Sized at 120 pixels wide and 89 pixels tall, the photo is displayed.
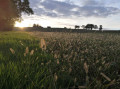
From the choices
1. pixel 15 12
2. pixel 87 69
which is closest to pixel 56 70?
pixel 87 69

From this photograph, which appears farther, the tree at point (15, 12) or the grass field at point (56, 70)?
the tree at point (15, 12)

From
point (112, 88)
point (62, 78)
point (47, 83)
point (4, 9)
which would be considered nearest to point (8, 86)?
point (47, 83)

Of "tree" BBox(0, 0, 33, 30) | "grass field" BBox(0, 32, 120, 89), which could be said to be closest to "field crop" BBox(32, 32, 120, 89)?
"grass field" BBox(0, 32, 120, 89)

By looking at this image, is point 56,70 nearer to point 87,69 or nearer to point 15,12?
point 87,69

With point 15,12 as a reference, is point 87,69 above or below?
below

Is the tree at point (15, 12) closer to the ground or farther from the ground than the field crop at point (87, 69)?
farther from the ground

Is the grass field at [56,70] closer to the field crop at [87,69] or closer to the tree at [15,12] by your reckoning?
the field crop at [87,69]

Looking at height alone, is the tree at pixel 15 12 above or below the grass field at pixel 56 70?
above

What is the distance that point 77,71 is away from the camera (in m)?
2.29

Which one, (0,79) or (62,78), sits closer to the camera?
(0,79)

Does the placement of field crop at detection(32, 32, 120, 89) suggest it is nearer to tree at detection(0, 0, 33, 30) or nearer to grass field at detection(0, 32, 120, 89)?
grass field at detection(0, 32, 120, 89)

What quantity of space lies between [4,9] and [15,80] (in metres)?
30.2

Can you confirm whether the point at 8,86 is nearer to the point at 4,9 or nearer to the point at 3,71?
the point at 3,71

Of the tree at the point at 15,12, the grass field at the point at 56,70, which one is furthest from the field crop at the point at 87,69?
the tree at the point at 15,12
